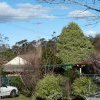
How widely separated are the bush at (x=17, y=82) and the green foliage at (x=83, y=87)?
8006 mm

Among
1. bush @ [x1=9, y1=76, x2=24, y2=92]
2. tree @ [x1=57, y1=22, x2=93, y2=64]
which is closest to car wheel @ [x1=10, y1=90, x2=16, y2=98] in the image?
bush @ [x1=9, y1=76, x2=24, y2=92]

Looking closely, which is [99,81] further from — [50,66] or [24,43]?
[24,43]

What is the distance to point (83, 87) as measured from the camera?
2519 cm

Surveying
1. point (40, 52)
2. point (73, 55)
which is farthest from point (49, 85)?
point (73, 55)

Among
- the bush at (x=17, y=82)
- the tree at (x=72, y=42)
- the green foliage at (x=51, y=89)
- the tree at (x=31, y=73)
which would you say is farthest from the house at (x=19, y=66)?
the tree at (x=72, y=42)

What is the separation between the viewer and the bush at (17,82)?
32.9m

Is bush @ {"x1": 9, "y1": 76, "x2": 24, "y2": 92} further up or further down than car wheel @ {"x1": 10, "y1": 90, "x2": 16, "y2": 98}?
further up

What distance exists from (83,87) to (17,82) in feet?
31.6

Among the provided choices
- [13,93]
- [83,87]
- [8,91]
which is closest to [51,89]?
[83,87]

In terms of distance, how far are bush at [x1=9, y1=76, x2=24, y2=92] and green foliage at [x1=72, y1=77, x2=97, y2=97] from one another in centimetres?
801

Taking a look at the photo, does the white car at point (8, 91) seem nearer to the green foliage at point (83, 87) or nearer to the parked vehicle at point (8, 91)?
the parked vehicle at point (8, 91)

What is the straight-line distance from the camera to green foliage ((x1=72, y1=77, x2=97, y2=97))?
2494cm

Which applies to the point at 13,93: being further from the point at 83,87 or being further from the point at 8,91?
the point at 83,87

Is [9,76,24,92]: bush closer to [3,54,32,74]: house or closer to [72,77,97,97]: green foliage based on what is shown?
[3,54,32,74]: house
